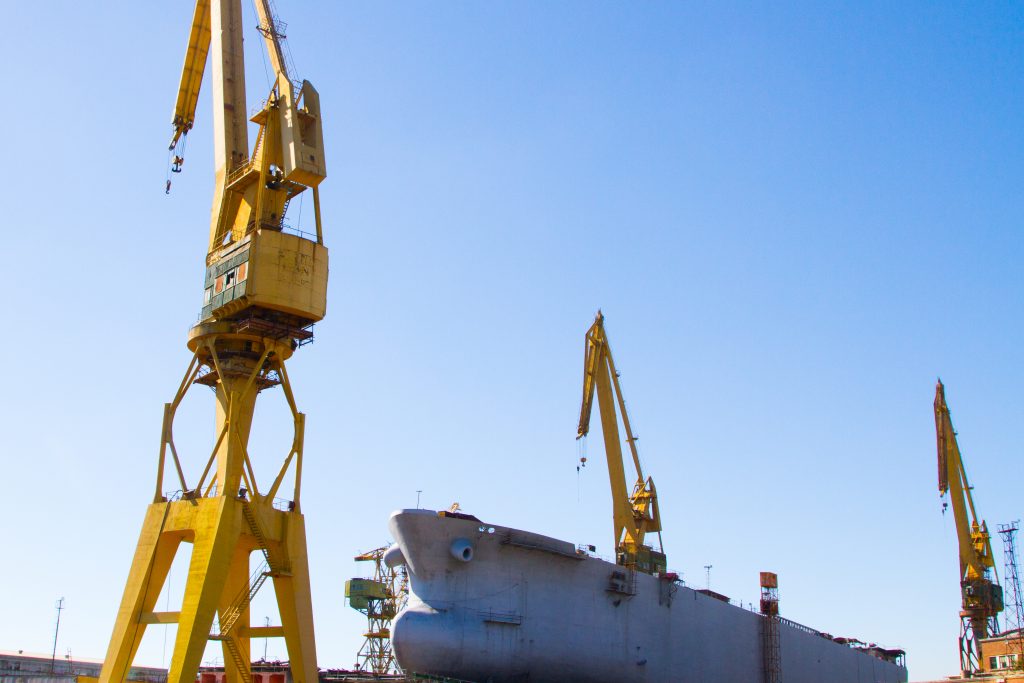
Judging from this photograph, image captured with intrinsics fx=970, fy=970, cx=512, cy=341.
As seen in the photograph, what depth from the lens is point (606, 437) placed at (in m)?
50.8

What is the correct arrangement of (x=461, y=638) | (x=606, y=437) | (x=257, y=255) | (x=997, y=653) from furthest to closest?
(x=997, y=653), (x=606, y=437), (x=461, y=638), (x=257, y=255)

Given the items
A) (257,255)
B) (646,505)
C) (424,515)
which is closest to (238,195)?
(257,255)

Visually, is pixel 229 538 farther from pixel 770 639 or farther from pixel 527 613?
pixel 770 639

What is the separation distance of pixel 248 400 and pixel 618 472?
24770mm

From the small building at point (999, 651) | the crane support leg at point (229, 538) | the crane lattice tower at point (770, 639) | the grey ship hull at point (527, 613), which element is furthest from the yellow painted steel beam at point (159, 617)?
the small building at point (999, 651)

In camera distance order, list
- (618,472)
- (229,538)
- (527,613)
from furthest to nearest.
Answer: (618,472)
(527,613)
(229,538)

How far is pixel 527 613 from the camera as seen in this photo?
130 feet

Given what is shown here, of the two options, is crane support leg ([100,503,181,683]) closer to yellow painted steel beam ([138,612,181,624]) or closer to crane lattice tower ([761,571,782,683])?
yellow painted steel beam ([138,612,181,624])

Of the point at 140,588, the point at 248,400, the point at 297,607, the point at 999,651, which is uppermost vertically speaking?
the point at 248,400

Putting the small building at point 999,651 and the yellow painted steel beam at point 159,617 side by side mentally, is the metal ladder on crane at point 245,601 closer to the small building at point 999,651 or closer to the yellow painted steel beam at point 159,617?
the yellow painted steel beam at point 159,617

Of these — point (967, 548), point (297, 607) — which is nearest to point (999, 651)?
point (967, 548)

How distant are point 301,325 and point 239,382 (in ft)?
8.72

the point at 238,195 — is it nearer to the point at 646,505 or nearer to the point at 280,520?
the point at 280,520

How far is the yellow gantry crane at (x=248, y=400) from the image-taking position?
29.1m
